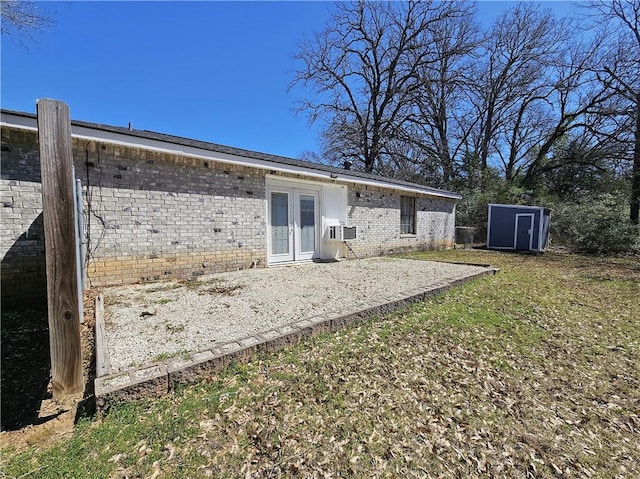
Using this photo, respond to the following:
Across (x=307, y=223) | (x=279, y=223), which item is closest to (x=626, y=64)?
(x=307, y=223)

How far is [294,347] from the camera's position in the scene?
291 centimetres

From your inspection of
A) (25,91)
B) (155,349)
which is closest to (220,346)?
(155,349)

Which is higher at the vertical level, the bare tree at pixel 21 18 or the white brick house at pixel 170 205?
the bare tree at pixel 21 18

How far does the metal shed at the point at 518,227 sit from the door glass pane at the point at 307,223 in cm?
1060

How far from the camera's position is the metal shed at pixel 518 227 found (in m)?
12.8

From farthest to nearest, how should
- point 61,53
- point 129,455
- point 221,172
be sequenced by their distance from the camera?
1. point 61,53
2. point 221,172
3. point 129,455

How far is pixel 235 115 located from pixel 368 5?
11.5 meters

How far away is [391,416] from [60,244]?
2699 mm

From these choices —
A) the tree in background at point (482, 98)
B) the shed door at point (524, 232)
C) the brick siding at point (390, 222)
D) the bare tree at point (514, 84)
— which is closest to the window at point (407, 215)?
the brick siding at point (390, 222)

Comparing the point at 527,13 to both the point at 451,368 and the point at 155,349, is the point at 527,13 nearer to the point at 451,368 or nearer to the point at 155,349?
the point at 451,368

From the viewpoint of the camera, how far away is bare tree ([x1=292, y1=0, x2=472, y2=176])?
58.2ft

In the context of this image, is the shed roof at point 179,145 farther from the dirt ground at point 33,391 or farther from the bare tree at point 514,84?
the bare tree at point 514,84

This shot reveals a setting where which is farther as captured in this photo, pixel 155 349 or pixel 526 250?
pixel 526 250

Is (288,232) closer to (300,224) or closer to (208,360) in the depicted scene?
(300,224)
